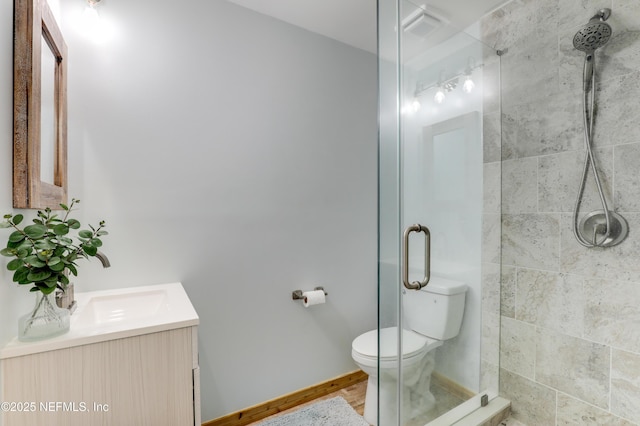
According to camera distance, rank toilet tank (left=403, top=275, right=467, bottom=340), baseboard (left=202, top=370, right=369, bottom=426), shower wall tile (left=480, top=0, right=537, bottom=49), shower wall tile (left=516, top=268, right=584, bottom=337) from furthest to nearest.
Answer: baseboard (left=202, top=370, right=369, bottom=426) < shower wall tile (left=480, top=0, right=537, bottom=49) < shower wall tile (left=516, top=268, right=584, bottom=337) < toilet tank (left=403, top=275, right=467, bottom=340)

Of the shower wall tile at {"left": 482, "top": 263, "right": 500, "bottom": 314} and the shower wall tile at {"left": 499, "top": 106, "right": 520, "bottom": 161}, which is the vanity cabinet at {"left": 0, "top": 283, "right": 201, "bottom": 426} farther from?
the shower wall tile at {"left": 499, "top": 106, "right": 520, "bottom": 161}

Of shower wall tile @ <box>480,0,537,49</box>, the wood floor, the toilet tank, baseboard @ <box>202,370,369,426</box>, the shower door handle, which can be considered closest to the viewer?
the shower door handle

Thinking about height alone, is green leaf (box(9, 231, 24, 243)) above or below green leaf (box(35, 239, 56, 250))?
above

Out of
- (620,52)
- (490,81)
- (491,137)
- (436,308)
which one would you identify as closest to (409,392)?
(436,308)

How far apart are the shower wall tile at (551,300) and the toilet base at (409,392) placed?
0.57 metres

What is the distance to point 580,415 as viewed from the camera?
135cm

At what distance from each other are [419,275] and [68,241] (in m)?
1.23

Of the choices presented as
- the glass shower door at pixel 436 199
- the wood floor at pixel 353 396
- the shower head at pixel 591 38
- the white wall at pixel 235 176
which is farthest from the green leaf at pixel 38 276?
the shower head at pixel 591 38

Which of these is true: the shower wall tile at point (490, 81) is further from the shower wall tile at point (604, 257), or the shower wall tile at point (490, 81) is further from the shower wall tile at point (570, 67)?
the shower wall tile at point (604, 257)

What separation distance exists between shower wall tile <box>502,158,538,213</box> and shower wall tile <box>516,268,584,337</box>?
316 mm

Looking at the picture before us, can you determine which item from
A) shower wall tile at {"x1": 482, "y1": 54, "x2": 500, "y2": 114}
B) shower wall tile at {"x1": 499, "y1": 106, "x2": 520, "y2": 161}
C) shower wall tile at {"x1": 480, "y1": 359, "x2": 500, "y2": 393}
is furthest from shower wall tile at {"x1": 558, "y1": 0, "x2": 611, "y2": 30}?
shower wall tile at {"x1": 480, "y1": 359, "x2": 500, "y2": 393}

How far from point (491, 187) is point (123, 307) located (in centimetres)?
183

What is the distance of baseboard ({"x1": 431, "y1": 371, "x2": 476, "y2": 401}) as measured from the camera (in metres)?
1.38

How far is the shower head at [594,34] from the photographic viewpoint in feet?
4.07
